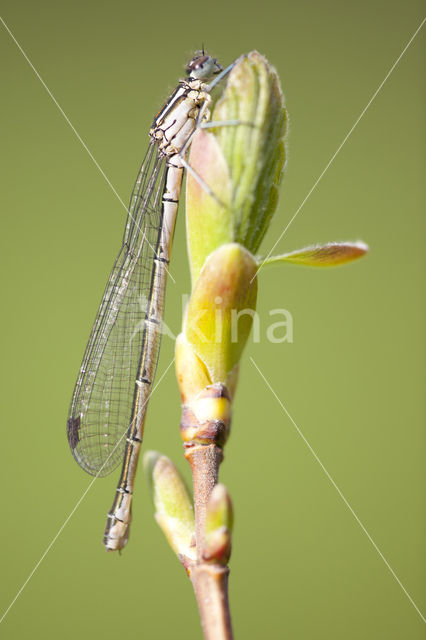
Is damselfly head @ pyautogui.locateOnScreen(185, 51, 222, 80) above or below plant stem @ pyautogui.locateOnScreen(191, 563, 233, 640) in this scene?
above

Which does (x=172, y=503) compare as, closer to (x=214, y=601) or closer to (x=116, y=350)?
(x=214, y=601)

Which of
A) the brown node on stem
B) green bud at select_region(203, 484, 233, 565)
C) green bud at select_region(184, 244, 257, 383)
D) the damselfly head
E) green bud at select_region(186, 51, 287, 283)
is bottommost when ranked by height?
green bud at select_region(203, 484, 233, 565)

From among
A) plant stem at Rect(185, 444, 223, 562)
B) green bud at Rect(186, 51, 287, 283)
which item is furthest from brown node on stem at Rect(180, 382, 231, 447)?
green bud at Rect(186, 51, 287, 283)

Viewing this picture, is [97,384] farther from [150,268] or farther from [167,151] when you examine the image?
[167,151]

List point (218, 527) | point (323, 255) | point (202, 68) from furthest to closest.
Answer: point (202, 68)
point (323, 255)
point (218, 527)

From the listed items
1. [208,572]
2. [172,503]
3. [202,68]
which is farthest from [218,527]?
[202,68]

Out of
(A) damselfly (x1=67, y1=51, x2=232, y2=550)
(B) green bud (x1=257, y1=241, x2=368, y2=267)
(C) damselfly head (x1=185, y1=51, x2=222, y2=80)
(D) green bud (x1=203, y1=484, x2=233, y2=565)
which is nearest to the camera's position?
(D) green bud (x1=203, y1=484, x2=233, y2=565)

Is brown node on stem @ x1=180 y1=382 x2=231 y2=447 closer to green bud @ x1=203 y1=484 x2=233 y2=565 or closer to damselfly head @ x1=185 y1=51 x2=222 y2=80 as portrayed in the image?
green bud @ x1=203 y1=484 x2=233 y2=565
